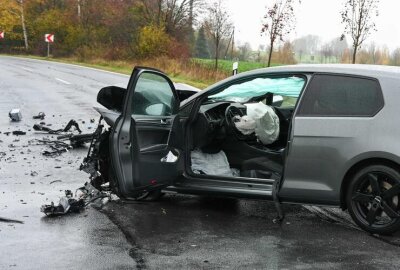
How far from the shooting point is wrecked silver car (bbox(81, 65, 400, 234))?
15.6 feet

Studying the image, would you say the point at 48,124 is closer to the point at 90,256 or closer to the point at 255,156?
the point at 255,156

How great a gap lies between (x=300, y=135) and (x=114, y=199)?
93.1 inches

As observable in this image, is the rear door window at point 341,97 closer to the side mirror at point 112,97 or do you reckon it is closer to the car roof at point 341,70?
the car roof at point 341,70

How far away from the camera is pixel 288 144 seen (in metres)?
5.05

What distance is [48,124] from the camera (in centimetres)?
1144

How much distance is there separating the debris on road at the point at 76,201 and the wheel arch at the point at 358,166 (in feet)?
8.72

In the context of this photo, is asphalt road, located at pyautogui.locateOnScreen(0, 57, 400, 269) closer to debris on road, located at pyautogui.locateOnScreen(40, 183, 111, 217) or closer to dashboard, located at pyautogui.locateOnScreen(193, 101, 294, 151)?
debris on road, located at pyautogui.locateOnScreen(40, 183, 111, 217)

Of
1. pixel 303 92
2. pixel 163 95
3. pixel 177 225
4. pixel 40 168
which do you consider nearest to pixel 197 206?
pixel 177 225

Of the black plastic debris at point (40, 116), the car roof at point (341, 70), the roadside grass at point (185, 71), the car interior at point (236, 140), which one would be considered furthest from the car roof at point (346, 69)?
the roadside grass at point (185, 71)

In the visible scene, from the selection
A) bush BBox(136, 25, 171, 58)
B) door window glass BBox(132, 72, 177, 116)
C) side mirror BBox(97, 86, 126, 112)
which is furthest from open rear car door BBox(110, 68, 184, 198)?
bush BBox(136, 25, 171, 58)

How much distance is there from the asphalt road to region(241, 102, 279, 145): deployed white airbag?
2.56 feet

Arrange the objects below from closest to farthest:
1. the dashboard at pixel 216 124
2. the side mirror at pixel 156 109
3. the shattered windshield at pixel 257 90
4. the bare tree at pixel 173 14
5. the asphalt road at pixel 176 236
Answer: the asphalt road at pixel 176 236 < the side mirror at pixel 156 109 < the dashboard at pixel 216 124 < the shattered windshield at pixel 257 90 < the bare tree at pixel 173 14

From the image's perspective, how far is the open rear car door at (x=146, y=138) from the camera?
16.0ft

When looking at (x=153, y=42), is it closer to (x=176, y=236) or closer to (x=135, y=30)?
(x=135, y=30)
